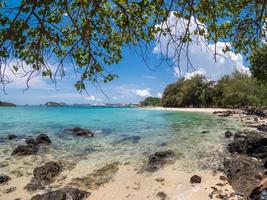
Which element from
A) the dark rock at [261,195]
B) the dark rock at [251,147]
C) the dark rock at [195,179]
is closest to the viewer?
the dark rock at [261,195]

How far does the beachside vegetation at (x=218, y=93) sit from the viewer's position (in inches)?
2427

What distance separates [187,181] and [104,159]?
15.9 ft

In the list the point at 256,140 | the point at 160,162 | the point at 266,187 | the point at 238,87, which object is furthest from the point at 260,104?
the point at 266,187

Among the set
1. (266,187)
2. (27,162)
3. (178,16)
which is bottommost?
(27,162)

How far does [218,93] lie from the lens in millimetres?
82375

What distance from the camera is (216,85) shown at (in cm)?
8331

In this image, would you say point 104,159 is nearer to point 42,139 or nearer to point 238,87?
point 42,139

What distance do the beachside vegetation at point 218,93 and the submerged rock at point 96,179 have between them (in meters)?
39.5

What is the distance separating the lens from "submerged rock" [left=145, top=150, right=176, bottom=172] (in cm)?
1131

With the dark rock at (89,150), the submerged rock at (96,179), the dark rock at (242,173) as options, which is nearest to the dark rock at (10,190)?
the submerged rock at (96,179)

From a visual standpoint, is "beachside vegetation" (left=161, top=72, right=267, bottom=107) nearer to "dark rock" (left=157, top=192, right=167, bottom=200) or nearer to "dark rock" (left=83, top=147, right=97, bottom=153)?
"dark rock" (left=83, top=147, right=97, bottom=153)

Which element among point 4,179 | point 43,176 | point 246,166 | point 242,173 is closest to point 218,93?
point 246,166

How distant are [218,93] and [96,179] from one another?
7724 cm

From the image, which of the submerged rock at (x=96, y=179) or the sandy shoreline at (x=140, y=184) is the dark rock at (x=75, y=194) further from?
the submerged rock at (x=96, y=179)
